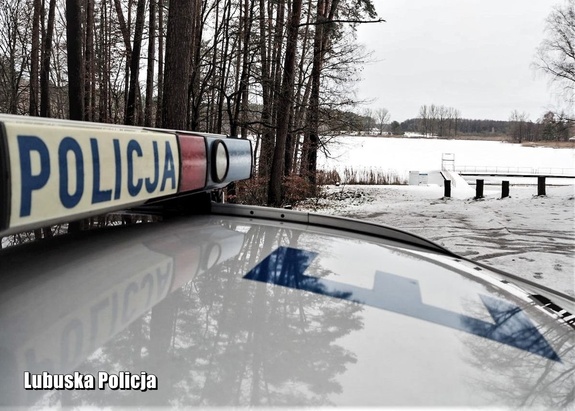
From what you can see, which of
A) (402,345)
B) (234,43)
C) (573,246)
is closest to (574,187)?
(573,246)

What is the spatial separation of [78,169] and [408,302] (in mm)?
937

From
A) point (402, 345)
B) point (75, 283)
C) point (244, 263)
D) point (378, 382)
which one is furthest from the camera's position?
point (244, 263)

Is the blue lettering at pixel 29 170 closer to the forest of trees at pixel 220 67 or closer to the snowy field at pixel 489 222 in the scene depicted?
the snowy field at pixel 489 222

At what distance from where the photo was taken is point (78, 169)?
→ 0.99 meters

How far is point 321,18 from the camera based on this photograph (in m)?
13.7

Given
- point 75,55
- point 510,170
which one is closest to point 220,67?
point 75,55

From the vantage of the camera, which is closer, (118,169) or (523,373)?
(523,373)

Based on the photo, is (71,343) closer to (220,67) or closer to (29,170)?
(29,170)

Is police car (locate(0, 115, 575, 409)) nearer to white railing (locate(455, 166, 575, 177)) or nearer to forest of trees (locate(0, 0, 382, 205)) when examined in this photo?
forest of trees (locate(0, 0, 382, 205))

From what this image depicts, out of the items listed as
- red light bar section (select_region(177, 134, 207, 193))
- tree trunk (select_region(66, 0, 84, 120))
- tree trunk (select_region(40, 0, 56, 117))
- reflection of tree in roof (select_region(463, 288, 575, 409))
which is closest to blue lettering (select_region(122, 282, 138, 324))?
red light bar section (select_region(177, 134, 207, 193))

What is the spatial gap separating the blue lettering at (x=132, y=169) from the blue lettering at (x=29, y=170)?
14.0 inches

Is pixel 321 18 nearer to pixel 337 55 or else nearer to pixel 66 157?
pixel 337 55

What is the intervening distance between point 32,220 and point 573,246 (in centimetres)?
886

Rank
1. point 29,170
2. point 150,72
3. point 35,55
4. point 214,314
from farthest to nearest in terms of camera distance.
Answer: point 150,72
point 35,55
point 214,314
point 29,170
